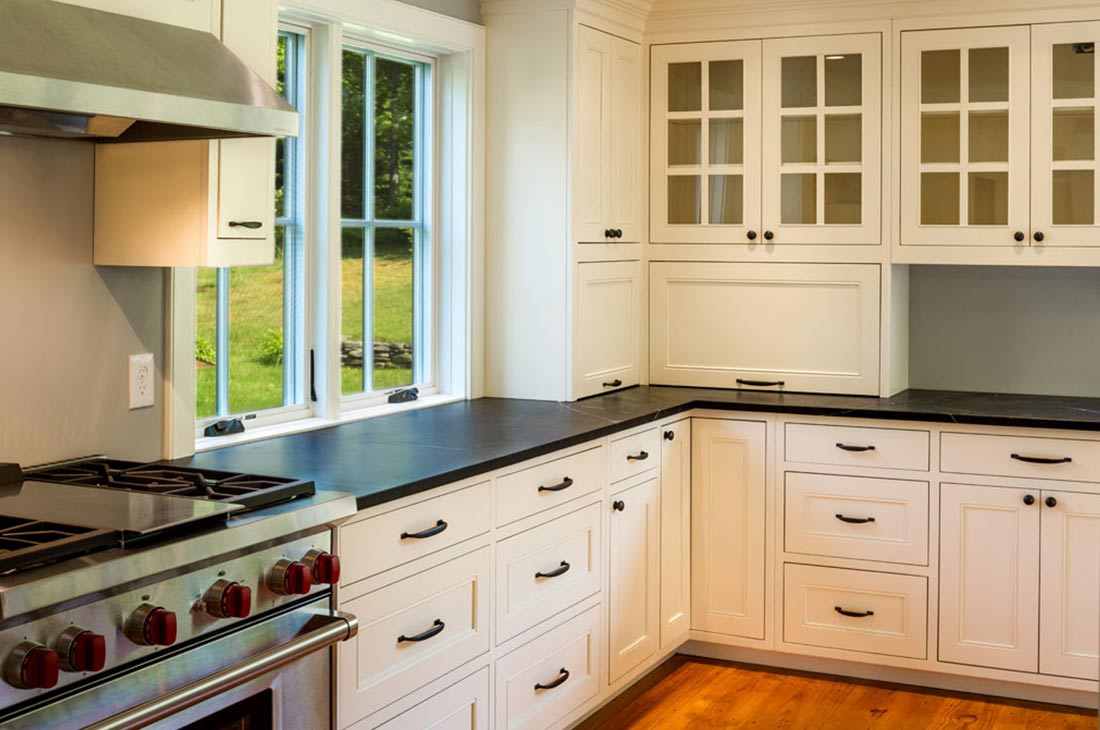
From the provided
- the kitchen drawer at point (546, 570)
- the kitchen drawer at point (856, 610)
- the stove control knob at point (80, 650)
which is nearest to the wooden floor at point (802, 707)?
the kitchen drawer at point (856, 610)

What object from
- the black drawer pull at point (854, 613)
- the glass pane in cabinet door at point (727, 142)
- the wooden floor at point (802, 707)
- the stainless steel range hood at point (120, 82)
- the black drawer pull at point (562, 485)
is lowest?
the wooden floor at point (802, 707)

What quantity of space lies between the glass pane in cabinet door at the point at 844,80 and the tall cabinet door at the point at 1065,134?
0.53 m

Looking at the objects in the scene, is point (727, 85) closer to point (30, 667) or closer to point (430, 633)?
point (430, 633)

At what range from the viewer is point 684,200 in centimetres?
440

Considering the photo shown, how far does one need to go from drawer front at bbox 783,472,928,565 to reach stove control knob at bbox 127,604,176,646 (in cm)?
247

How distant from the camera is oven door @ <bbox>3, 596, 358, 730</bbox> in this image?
1.89 m

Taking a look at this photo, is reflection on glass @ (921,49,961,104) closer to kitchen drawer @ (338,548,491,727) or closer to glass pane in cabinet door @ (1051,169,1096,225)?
glass pane in cabinet door @ (1051,169,1096,225)

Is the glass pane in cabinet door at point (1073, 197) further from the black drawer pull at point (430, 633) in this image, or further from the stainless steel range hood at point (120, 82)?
the stainless steel range hood at point (120, 82)

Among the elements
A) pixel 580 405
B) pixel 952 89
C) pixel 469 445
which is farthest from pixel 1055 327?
pixel 469 445

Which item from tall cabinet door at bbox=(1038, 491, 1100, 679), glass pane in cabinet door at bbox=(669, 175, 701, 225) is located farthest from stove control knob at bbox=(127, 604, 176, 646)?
glass pane in cabinet door at bbox=(669, 175, 701, 225)

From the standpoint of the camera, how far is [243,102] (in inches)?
92.8

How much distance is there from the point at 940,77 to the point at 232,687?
3.02 m

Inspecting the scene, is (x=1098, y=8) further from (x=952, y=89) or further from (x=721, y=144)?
(x=721, y=144)

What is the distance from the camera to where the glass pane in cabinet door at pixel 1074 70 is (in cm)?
391
